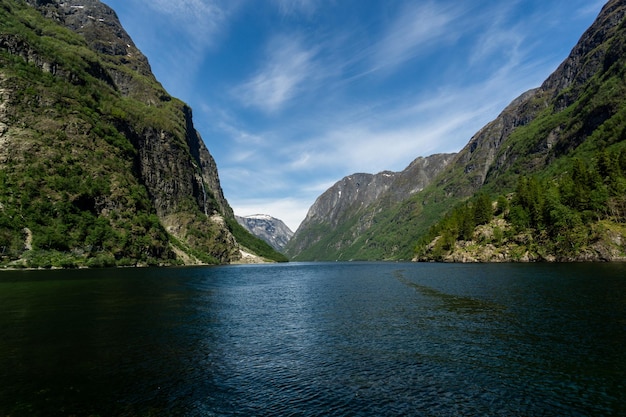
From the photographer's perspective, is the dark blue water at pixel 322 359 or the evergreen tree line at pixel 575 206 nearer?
the dark blue water at pixel 322 359

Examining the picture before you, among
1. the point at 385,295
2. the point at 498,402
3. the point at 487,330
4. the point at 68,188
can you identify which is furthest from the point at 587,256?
the point at 68,188

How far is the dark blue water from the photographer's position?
21.2 metres

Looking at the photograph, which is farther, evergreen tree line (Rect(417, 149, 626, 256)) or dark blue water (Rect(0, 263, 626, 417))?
evergreen tree line (Rect(417, 149, 626, 256))

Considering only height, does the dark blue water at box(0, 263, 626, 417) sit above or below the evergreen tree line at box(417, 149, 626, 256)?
below

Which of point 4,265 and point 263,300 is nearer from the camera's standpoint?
point 263,300

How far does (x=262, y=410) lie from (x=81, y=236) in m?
185

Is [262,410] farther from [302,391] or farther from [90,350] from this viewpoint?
[90,350]

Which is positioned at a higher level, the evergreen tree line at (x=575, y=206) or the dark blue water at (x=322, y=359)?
the evergreen tree line at (x=575, y=206)

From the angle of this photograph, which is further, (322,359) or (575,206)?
(575,206)

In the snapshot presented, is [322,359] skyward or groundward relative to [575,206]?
groundward

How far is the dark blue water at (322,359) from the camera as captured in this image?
21156mm

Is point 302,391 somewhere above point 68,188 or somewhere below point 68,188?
below

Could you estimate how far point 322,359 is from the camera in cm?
3038

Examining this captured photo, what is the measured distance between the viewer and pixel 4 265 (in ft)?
433
